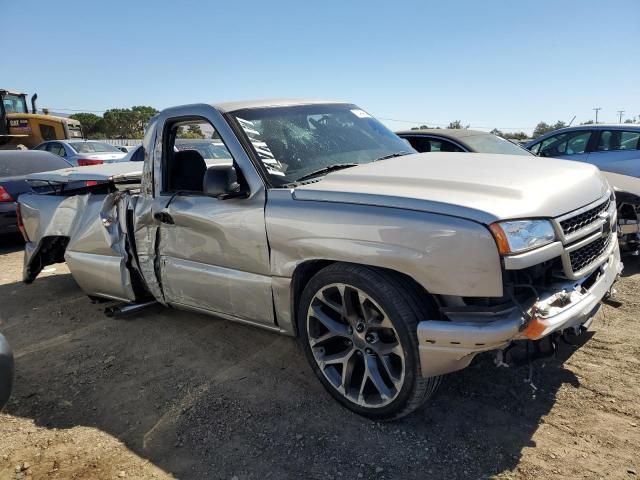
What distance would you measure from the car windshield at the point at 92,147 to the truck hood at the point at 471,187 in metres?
14.1

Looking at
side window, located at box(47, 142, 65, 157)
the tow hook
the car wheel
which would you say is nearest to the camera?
the car wheel

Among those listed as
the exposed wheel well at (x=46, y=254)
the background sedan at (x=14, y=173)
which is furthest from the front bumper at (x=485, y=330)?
the background sedan at (x=14, y=173)

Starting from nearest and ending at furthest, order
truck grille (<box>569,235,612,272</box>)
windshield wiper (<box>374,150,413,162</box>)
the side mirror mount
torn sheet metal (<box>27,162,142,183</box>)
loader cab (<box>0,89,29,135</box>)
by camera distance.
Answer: truck grille (<box>569,235,612,272</box>) < the side mirror mount < windshield wiper (<box>374,150,413,162</box>) < torn sheet metal (<box>27,162,142,183</box>) < loader cab (<box>0,89,29,135</box>)

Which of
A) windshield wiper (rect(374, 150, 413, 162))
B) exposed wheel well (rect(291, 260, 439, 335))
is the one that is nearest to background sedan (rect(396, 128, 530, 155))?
windshield wiper (rect(374, 150, 413, 162))

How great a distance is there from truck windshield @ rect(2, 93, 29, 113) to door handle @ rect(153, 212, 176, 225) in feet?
65.4

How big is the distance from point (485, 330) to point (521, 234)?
475 millimetres

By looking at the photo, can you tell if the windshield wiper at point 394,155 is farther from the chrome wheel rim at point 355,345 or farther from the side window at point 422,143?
the side window at point 422,143

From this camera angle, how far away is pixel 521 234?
229 cm

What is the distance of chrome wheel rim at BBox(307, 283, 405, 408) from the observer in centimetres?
266

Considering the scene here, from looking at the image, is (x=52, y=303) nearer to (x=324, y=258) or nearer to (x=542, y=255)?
(x=324, y=258)

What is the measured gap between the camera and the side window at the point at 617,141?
25.2ft

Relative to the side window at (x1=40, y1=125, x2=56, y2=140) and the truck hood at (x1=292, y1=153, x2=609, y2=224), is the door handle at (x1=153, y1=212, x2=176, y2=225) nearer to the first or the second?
the truck hood at (x1=292, y1=153, x2=609, y2=224)

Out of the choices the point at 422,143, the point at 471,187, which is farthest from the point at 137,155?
the point at 471,187

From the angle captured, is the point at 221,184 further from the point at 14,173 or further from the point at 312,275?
the point at 14,173
